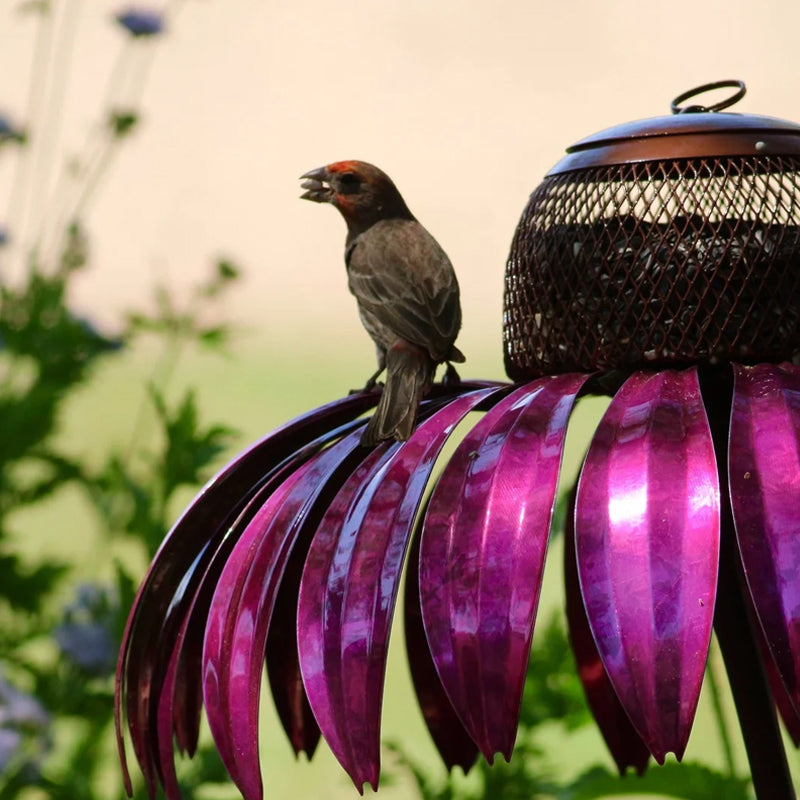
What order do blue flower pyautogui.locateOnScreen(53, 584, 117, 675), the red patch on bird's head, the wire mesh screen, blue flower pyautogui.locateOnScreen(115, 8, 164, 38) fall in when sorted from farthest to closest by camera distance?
1. blue flower pyautogui.locateOnScreen(115, 8, 164, 38)
2. blue flower pyautogui.locateOnScreen(53, 584, 117, 675)
3. the red patch on bird's head
4. the wire mesh screen

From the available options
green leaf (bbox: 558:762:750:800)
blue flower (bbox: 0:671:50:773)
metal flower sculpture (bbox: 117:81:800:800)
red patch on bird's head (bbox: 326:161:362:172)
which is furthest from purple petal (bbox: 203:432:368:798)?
blue flower (bbox: 0:671:50:773)

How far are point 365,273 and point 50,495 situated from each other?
1.10 m

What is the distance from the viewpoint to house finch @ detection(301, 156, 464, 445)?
6.01 ft

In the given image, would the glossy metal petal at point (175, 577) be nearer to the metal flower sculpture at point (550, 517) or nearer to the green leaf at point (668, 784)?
the metal flower sculpture at point (550, 517)

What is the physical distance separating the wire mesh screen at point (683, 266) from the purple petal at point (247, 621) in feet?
1.07

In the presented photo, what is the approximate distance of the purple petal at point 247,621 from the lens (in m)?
1.11

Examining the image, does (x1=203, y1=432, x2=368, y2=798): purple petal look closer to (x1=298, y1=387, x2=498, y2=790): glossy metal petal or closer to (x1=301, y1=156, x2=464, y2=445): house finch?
(x1=298, y1=387, x2=498, y2=790): glossy metal petal

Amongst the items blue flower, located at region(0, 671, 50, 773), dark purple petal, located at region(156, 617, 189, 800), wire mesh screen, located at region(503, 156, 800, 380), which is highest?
wire mesh screen, located at region(503, 156, 800, 380)

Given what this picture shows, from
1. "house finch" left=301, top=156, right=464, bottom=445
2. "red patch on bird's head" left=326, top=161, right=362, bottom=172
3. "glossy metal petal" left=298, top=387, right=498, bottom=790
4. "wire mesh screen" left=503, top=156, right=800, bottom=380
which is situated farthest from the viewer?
"red patch on bird's head" left=326, top=161, right=362, bottom=172

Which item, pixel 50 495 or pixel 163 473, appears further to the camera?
pixel 50 495

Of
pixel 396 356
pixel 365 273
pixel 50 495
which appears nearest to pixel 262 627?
pixel 396 356

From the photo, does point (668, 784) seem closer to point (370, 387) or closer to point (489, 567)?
point (370, 387)

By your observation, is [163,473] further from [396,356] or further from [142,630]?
[142,630]

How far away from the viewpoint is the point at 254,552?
122 cm
